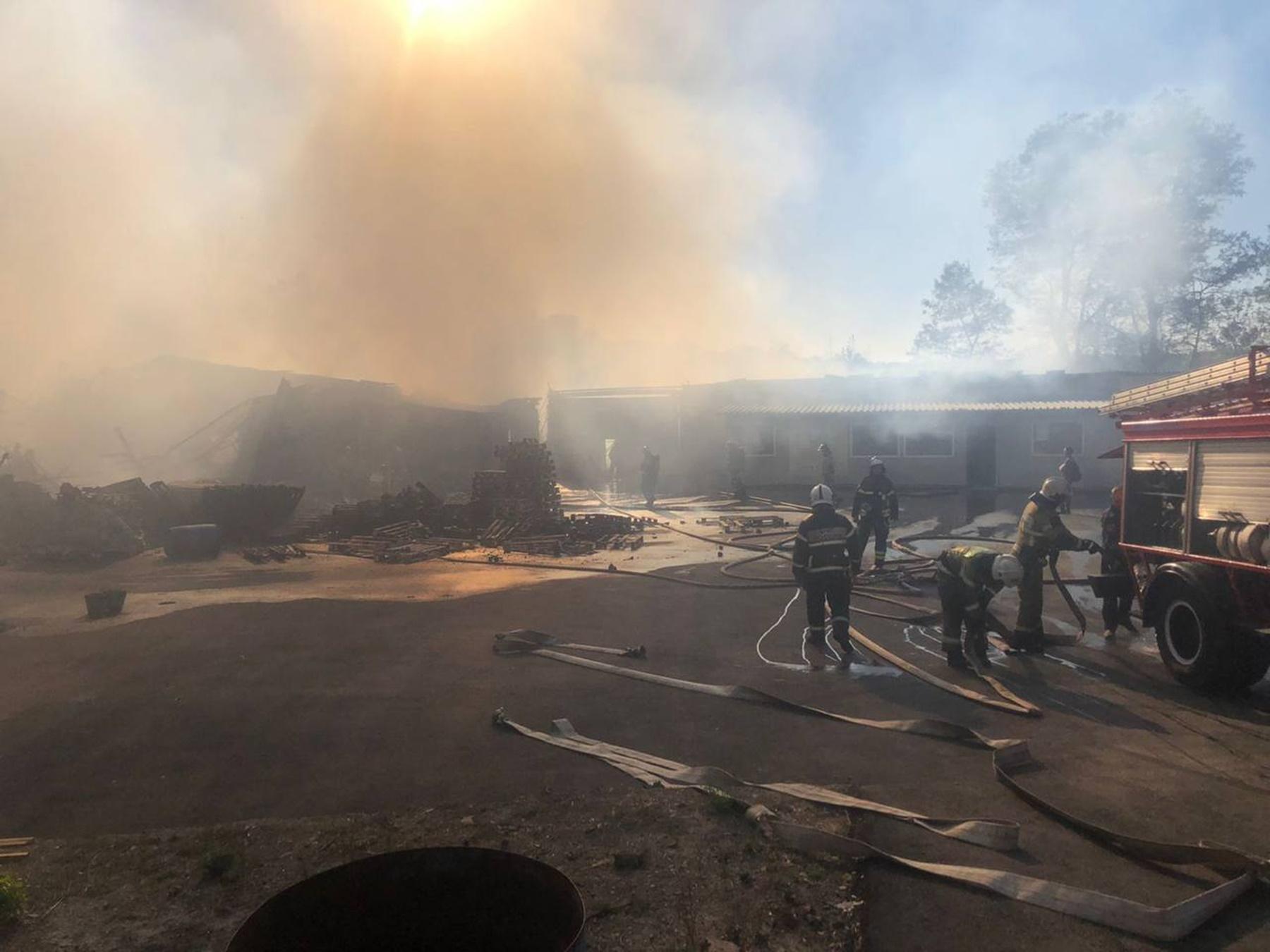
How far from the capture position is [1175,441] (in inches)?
288

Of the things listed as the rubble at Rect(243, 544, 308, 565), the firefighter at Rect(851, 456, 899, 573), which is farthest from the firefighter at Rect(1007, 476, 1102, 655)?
the rubble at Rect(243, 544, 308, 565)

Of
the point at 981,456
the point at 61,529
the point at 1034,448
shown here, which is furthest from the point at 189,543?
the point at 1034,448

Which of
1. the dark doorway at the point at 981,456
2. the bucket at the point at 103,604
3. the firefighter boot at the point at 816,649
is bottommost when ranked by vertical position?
the bucket at the point at 103,604

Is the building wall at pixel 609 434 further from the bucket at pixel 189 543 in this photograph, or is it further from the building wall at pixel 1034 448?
the bucket at pixel 189 543

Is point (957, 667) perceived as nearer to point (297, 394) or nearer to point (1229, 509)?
point (1229, 509)

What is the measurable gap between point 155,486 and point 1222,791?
66.0 feet

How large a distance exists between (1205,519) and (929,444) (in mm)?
19869

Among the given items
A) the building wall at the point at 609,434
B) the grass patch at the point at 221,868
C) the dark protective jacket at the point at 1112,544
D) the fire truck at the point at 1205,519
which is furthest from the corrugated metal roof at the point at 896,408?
the grass patch at the point at 221,868

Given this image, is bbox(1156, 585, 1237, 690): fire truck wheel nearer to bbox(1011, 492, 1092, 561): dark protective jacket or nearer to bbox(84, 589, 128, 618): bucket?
bbox(1011, 492, 1092, 561): dark protective jacket

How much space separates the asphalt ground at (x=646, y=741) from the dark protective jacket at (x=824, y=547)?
33.9 inches

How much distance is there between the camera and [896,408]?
2597 centimetres

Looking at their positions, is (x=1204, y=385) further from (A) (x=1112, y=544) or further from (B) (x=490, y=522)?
(B) (x=490, y=522)

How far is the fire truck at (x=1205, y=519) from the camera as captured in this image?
6.18 m

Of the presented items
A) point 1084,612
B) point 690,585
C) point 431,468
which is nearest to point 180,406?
point 431,468
